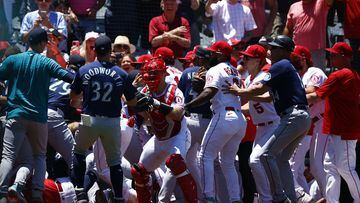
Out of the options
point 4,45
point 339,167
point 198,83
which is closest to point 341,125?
point 339,167

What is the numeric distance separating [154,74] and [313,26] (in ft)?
13.0

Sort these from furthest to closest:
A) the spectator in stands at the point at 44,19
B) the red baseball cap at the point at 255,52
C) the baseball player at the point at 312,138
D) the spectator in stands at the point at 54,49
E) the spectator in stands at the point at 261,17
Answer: the spectator in stands at the point at 261,17
the spectator in stands at the point at 44,19
the spectator in stands at the point at 54,49
the baseball player at the point at 312,138
the red baseball cap at the point at 255,52

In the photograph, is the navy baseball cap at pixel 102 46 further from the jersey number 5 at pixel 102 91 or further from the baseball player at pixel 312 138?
the baseball player at pixel 312 138

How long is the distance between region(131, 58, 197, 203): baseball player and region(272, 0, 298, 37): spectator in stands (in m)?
4.60

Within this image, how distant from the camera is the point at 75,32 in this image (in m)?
16.7

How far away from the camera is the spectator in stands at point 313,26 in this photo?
52.2 ft

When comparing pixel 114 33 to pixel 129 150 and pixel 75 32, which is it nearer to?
pixel 75 32

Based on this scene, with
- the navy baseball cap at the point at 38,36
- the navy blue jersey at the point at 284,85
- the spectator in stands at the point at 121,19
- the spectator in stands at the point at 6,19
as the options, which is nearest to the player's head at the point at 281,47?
the navy blue jersey at the point at 284,85

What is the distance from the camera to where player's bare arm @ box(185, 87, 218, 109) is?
41.6 feet

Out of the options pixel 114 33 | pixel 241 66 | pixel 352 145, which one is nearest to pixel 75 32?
pixel 114 33

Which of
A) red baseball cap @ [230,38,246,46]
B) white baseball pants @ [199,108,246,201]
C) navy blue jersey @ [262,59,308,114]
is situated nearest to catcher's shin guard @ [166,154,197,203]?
white baseball pants @ [199,108,246,201]

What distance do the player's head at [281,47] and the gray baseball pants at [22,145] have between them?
9.17ft

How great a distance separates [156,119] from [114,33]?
4.21 meters

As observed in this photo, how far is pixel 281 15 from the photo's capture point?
1731 cm
